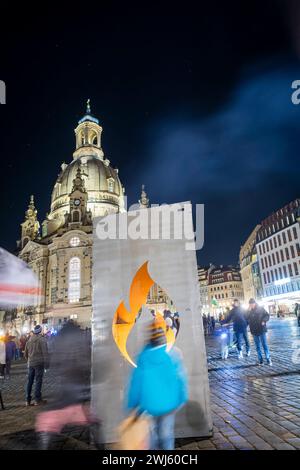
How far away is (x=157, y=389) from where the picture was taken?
3.56 metres

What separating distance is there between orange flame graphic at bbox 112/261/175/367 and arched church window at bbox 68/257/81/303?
176 ft

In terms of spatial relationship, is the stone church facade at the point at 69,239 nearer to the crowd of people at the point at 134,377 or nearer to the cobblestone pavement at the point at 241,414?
the crowd of people at the point at 134,377

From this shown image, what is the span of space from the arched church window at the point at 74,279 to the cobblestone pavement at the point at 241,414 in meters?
47.6

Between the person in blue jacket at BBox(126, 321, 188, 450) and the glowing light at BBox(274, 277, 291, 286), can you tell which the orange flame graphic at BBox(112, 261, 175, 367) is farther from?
the glowing light at BBox(274, 277, 291, 286)

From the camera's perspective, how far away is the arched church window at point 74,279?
2223 inches

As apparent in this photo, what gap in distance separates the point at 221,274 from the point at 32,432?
121 m

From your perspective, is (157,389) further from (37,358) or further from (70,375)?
(37,358)

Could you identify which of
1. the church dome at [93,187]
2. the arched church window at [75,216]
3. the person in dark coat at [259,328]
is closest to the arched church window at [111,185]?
the church dome at [93,187]

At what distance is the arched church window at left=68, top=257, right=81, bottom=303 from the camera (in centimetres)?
5647

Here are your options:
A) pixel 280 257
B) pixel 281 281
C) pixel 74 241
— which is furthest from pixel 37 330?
pixel 74 241

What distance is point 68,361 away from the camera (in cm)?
636

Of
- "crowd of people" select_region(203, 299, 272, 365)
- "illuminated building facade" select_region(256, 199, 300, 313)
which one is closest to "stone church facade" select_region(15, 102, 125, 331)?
"illuminated building facade" select_region(256, 199, 300, 313)

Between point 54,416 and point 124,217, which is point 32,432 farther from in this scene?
point 124,217

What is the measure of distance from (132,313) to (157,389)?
4.27ft
